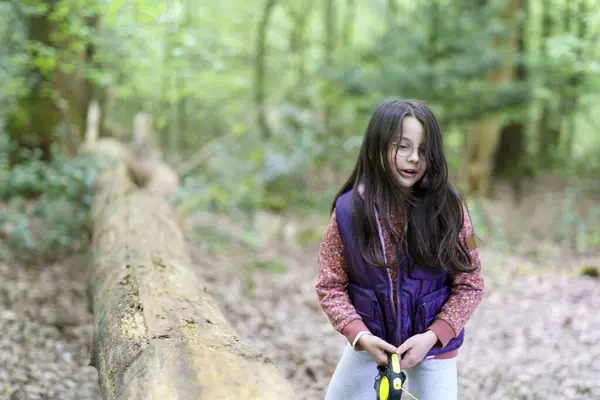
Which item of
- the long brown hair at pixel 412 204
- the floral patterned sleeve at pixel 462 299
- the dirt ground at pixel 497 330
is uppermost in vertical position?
the long brown hair at pixel 412 204

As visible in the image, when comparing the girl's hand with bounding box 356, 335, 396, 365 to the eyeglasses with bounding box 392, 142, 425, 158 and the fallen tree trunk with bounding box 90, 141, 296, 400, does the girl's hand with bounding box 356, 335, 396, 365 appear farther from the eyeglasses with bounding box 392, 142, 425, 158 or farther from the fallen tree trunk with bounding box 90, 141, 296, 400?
the eyeglasses with bounding box 392, 142, 425, 158

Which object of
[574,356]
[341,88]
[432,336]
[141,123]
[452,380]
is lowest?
[574,356]

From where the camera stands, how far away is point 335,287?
2.16 m

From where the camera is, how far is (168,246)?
3.78 meters

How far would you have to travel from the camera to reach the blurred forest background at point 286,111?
225 inches

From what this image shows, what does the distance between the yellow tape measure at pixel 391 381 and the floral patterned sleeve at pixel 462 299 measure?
0.23m

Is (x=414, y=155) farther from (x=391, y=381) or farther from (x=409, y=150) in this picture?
(x=391, y=381)

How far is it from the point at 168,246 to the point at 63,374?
1.16 metres

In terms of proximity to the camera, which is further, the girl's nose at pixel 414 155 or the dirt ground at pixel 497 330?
the dirt ground at pixel 497 330

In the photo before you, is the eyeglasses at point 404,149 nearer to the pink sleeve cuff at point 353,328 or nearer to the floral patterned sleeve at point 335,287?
the floral patterned sleeve at point 335,287

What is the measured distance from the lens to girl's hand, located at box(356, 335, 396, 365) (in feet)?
6.53

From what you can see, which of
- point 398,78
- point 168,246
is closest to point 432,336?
point 168,246

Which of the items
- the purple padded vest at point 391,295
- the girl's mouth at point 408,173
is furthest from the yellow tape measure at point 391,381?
the girl's mouth at point 408,173

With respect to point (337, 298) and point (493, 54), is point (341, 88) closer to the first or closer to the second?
point (493, 54)
